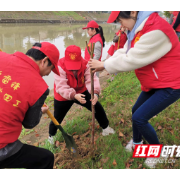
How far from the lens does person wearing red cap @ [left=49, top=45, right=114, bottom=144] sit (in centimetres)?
233

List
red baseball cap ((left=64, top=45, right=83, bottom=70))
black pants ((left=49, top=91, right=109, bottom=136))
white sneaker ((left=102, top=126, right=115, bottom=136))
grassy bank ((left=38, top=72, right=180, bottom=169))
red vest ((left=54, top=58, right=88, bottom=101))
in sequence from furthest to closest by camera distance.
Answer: white sneaker ((left=102, top=126, right=115, bottom=136)), black pants ((left=49, top=91, right=109, bottom=136)), red vest ((left=54, top=58, right=88, bottom=101)), red baseball cap ((left=64, top=45, right=83, bottom=70)), grassy bank ((left=38, top=72, right=180, bottom=169))

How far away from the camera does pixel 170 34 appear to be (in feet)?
4.54

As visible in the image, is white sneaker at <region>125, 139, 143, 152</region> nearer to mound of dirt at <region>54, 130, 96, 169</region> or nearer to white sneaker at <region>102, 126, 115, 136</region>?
white sneaker at <region>102, 126, 115, 136</region>

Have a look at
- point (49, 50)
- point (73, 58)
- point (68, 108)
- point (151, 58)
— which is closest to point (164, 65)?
point (151, 58)

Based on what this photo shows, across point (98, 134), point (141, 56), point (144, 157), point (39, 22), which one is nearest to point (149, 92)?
point (141, 56)

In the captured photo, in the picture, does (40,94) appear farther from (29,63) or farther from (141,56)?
(141,56)

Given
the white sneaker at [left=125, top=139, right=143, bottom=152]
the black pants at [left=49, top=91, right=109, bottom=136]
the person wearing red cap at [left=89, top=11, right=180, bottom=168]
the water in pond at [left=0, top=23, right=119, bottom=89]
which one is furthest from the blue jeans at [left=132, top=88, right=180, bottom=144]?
the water in pond at [left=0, top=23, right=119, bottom=89]

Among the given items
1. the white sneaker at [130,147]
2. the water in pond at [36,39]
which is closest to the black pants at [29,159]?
the white sneaker at [130,147]

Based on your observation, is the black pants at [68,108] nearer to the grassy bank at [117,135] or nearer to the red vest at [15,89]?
the grassy bank at [117,135]

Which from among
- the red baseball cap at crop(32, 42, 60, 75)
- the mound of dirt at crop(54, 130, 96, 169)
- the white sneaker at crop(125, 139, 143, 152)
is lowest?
the mound of dirt at crop(54, 130, 96, 169)

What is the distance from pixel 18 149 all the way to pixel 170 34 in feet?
5.96

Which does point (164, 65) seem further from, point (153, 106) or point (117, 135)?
point (117, 135)

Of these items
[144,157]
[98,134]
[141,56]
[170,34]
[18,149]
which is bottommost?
[98,134]

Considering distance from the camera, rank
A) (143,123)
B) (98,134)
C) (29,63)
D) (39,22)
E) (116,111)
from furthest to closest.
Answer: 1. (39,22)
2. (116,111)
3. (98,134)
4. (143,123)
5. (29,63)
